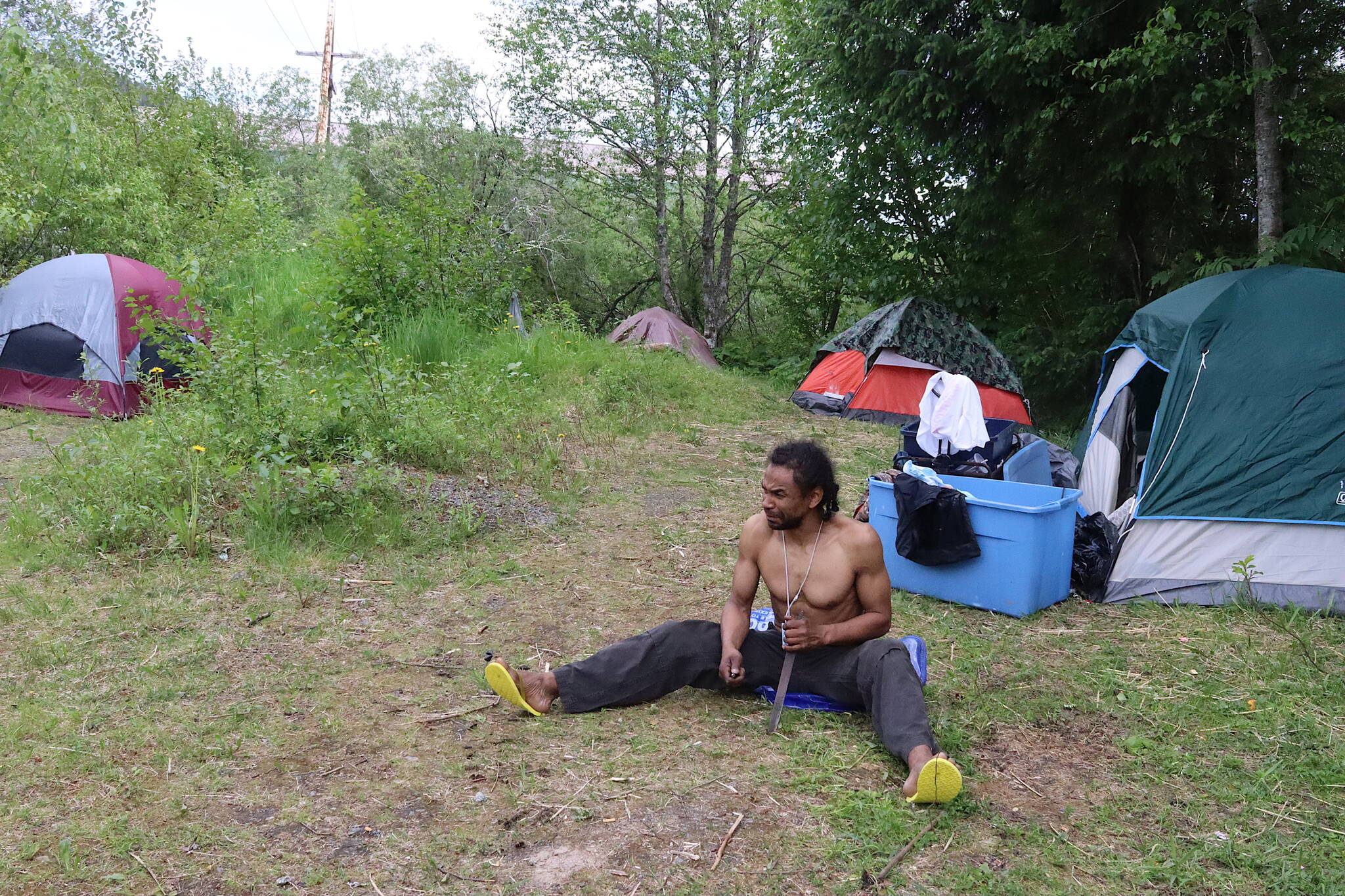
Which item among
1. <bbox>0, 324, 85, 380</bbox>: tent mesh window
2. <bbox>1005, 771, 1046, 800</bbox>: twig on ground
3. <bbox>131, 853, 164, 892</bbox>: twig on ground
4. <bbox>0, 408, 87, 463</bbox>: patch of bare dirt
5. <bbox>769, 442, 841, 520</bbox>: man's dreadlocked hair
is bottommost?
<bbox>131, 853, 164, 892</bbox>: twig on ground

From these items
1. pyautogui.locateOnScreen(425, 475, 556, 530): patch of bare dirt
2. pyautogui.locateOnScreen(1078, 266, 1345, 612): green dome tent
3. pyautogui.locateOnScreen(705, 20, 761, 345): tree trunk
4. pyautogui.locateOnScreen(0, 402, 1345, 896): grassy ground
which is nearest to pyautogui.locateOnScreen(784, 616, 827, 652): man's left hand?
pyautogui.locateOnScreen(0, 402, 1345, 896): grassy ground

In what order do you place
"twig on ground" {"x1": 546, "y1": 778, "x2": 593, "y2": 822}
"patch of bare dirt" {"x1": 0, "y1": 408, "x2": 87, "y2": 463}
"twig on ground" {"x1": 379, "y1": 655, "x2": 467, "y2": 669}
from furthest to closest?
1. "patch of bare dirt" {"x1": 0, "y1": 408, "x2": 87, "y2": 463}
2. "twig on ground" {"x1": 379, "y1": 655, "x2": 467, "y2": 669}
3. "twig on ground" {"x1": 546, "y1": 778, "x2": 593, "y2": 822}

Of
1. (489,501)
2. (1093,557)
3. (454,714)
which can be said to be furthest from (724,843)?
(489,501)

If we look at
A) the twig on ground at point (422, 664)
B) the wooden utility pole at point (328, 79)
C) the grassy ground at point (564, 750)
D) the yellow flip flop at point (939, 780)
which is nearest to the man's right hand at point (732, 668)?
the grassy ground at point (564, 750)

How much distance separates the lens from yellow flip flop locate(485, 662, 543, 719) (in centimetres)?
323

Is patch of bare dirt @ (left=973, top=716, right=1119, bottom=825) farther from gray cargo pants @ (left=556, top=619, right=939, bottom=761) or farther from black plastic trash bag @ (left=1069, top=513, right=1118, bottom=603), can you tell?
black plastic trash bag @ (left=1069, top=513, right=1118, bottom=603)

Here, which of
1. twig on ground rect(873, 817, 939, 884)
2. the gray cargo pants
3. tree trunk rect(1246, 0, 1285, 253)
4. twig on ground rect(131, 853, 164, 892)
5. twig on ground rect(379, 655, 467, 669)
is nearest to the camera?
twig on ground rect(131, 853, 164, 892)

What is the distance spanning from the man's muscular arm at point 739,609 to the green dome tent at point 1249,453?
7.94 ft

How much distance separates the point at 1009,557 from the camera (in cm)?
457

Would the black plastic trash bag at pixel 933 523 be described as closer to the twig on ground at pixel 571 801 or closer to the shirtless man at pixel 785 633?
the shirtless man at pixel 785 633

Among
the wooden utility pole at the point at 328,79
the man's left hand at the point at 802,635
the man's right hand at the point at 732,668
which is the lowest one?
the man's right hand at the point at 732,668

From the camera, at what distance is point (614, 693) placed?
3.35 m

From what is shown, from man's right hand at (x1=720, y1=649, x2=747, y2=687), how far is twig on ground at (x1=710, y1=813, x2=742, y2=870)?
657 mm

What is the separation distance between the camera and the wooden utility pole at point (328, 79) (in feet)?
77.4
